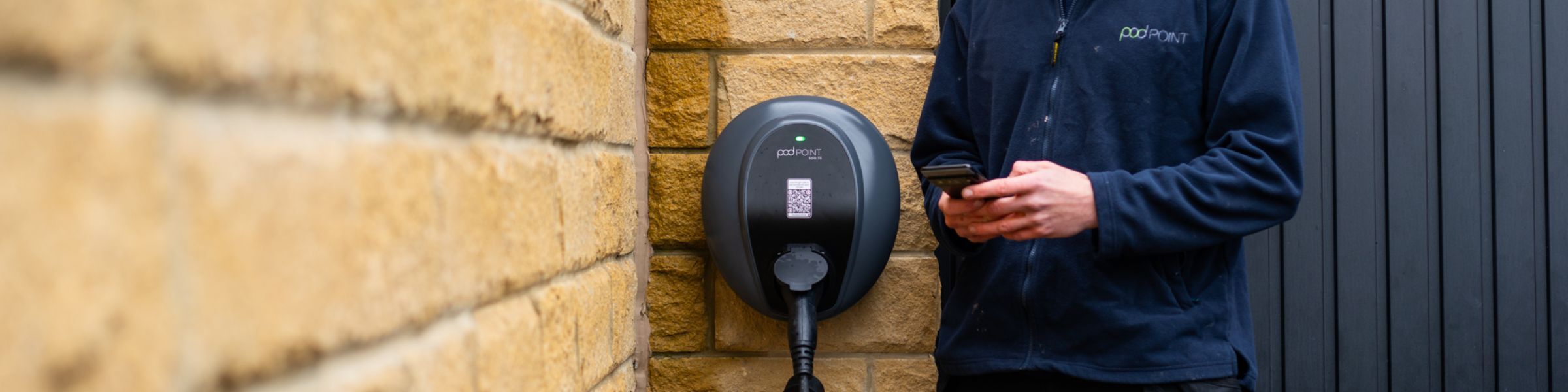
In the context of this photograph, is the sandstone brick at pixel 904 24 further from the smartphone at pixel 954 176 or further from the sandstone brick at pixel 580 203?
the sandstone brick at pixel 580 203

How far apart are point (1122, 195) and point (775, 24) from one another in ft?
2.38

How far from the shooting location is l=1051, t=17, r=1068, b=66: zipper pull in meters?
1.64

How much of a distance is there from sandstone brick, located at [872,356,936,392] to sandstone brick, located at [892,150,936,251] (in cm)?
20

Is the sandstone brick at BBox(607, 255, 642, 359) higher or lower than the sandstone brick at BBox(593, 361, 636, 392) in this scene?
higher

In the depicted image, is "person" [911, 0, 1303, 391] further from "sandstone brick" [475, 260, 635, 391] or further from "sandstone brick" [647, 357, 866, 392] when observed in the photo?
"sandstone brick" [475, 260, 635, 391]

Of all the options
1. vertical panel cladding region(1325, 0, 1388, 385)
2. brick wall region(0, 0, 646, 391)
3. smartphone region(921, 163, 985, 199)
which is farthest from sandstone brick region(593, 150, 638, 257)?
vertical panel cladding region(1325, 0, 1388, 385)

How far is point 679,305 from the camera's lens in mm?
1938

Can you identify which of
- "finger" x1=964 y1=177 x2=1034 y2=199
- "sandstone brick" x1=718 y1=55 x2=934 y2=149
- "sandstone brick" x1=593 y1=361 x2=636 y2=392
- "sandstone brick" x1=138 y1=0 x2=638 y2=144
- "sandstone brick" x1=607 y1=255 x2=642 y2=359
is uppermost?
"sandstone brick" x1=718 y1=55 x2=934 y2=149

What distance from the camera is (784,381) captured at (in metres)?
1.93

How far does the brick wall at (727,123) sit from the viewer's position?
1.92 metres

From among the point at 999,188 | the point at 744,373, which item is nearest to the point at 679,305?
the point at 744,373

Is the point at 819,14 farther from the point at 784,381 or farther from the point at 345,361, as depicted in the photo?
the point at 345,361

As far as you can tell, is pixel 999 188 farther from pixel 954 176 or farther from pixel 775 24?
pixel 775 24

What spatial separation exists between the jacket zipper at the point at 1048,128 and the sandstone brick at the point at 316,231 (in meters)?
0.91
